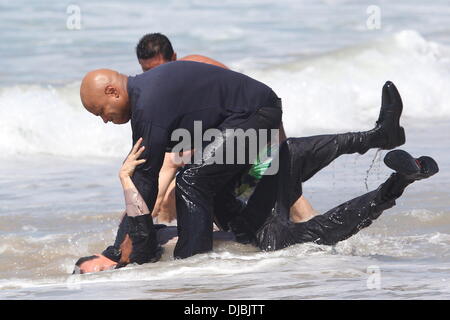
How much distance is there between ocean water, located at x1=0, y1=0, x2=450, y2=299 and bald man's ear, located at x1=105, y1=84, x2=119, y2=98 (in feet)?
2.94

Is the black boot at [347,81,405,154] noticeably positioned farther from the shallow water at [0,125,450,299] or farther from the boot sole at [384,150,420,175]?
the shallow water at [0,125,450,299]

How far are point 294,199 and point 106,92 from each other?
54.9 inches

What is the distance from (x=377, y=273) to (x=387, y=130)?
107 centimetres

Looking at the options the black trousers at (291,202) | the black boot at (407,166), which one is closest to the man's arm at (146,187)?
the black trousers at (291,202)

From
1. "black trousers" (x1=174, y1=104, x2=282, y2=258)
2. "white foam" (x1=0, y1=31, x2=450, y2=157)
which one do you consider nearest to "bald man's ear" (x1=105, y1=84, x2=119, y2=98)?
"black trousers" (x1=174, y1=104, x2=282, y2=258)

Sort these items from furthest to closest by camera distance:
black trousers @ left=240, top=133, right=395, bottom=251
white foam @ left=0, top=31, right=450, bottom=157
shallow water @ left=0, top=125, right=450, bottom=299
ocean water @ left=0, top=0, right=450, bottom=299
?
white foam @ left=0, top=31, right=450, bottom=157
black trousers @ left=240, top=133, right=395, bottom=251
ocean water @ left=0, top=0, right=450, bottom=299
shallow water @ left=0, top=125, right=450, bottom=299

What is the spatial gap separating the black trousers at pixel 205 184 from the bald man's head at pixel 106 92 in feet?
1.56

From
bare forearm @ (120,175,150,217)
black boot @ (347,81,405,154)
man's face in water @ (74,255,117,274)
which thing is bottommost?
man's face in water @ (74,255,117,274)

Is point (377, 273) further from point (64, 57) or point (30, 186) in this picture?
point (64, 57)

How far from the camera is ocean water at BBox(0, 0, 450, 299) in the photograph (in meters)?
5.41

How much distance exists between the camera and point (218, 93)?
5703mm

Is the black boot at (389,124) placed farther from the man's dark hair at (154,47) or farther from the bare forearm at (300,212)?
the man's dark hair at (154,47)

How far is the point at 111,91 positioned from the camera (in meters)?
5.58
